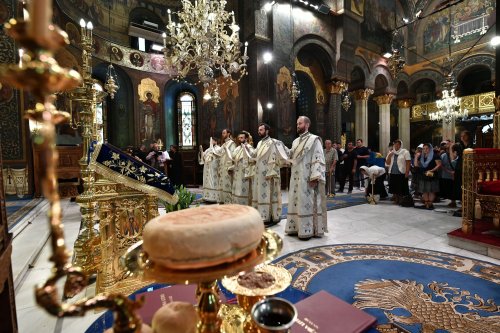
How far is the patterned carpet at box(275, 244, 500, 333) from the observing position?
217cm

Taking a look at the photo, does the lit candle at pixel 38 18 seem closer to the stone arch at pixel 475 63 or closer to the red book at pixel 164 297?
the red book at pixel 164 297

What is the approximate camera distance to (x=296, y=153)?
15.5 feet

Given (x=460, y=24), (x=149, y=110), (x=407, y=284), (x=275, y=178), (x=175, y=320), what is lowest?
(x=407, y=284)

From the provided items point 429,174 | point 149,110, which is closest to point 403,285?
point 429,174

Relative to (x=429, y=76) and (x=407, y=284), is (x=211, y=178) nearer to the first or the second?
(x=407, y=284)

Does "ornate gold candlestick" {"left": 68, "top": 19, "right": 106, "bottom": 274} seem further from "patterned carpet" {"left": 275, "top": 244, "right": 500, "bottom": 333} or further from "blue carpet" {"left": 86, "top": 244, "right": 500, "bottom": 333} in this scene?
"patterned carpet" {"left": 275, "top": 244, "right": 500, "bottom": 333}

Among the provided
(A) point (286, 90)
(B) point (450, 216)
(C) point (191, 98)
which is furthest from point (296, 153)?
(C) point (191, 98)

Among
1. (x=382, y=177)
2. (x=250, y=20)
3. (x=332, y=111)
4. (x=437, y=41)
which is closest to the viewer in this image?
(x=382, y=177)

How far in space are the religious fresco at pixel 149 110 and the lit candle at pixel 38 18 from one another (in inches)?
544

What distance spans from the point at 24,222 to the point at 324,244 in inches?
212

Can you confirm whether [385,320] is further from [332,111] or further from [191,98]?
[191,98]

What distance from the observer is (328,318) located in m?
1.27

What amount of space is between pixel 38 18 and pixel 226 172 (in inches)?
292

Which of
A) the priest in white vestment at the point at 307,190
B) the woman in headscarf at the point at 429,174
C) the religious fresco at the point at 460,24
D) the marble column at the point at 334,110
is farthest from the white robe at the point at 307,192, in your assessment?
the religious fresco at the point at 460,24
